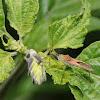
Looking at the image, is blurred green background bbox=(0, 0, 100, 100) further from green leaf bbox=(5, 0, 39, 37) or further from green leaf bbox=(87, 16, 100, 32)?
green leaf bbox=(5, 0, 39, 37)

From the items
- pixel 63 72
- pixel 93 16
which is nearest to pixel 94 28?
pixel 93 16

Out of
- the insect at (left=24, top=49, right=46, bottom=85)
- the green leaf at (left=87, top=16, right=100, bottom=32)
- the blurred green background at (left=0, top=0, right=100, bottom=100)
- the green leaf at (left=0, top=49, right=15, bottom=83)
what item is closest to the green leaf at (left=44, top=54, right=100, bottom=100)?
the insect at (left=24, top=49, right=46, bottom=85)

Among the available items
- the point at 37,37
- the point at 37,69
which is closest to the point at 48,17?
the point at 37,37

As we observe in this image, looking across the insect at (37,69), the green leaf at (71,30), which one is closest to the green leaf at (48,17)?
the green leaf at (71,30)

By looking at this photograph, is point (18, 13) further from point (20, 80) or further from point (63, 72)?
point (20, 80)

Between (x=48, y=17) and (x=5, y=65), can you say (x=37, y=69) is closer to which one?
(x=5, y=65)
